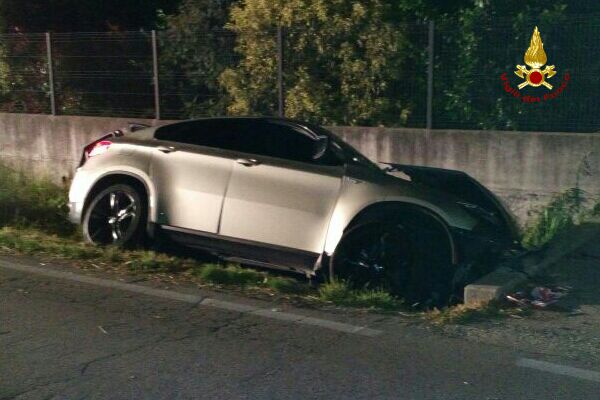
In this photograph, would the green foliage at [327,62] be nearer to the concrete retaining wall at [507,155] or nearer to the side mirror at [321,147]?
the concrete retaining wall at [507,155]

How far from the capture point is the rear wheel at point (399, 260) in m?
6.88

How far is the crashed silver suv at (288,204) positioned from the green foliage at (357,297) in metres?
0.11

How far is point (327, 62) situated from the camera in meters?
11.5

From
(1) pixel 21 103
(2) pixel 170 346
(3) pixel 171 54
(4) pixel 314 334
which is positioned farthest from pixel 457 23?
(1) pixel 21 103

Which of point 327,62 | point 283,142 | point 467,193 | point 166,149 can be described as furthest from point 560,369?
point 327,62

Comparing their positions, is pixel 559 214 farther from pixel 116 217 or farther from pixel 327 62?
pixel 116 217

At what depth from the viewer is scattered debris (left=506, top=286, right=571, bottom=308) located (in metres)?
6.73

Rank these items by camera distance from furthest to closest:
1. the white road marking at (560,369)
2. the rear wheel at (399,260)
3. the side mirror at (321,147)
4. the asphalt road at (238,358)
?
the side mirror at (321,147), the rear wheel at (399,260), the white road marking at (560,369), the asphalt road at (238,358)

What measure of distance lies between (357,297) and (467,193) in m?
1.68

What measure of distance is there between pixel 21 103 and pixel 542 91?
927 centimetres

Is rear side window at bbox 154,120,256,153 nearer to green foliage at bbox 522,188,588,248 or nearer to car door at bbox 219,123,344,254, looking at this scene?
car door at bbox 219,123,344,254

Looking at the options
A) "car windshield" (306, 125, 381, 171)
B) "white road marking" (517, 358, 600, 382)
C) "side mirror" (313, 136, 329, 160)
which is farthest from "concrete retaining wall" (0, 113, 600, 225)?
"white road marking" (517, 358, 600, 382)

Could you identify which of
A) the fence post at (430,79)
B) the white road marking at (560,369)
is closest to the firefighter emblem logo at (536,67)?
the fence post at (430,79)

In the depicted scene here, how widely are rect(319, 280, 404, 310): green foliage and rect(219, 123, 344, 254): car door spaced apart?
416mm
